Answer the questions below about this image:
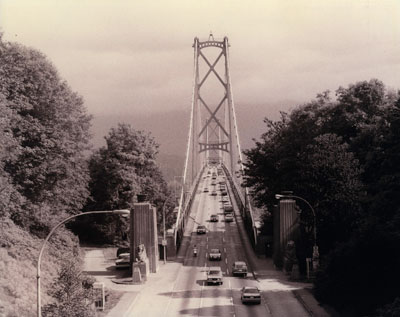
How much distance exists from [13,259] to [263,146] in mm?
34523

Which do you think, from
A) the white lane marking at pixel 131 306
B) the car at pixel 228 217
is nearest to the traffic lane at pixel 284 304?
the white lane marking at pixel 131 306

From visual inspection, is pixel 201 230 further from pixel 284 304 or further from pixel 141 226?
pixel 284 304

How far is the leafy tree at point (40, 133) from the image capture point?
46.8m

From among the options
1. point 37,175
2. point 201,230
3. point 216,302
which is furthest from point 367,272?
point 201,230

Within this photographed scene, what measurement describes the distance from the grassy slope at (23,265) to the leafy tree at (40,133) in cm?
239

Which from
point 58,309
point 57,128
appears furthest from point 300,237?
point 58,309

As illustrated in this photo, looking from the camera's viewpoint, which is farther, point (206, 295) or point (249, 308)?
point (206, 295)

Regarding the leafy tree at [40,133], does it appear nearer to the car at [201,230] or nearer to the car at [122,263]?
the car at [122,263]

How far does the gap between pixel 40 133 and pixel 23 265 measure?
496 inches

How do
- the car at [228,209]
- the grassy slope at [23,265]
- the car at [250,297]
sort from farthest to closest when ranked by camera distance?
the car at [228,209] < the car at [250,297] < the grassy slope at [23,265]

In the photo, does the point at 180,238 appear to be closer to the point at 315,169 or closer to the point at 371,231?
the point at 315,169

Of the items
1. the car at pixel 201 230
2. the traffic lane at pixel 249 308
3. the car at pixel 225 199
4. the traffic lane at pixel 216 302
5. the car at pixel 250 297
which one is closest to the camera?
the traffic lane at pixel 249 308

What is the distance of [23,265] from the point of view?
132 ft

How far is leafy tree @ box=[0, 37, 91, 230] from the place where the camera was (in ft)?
153
